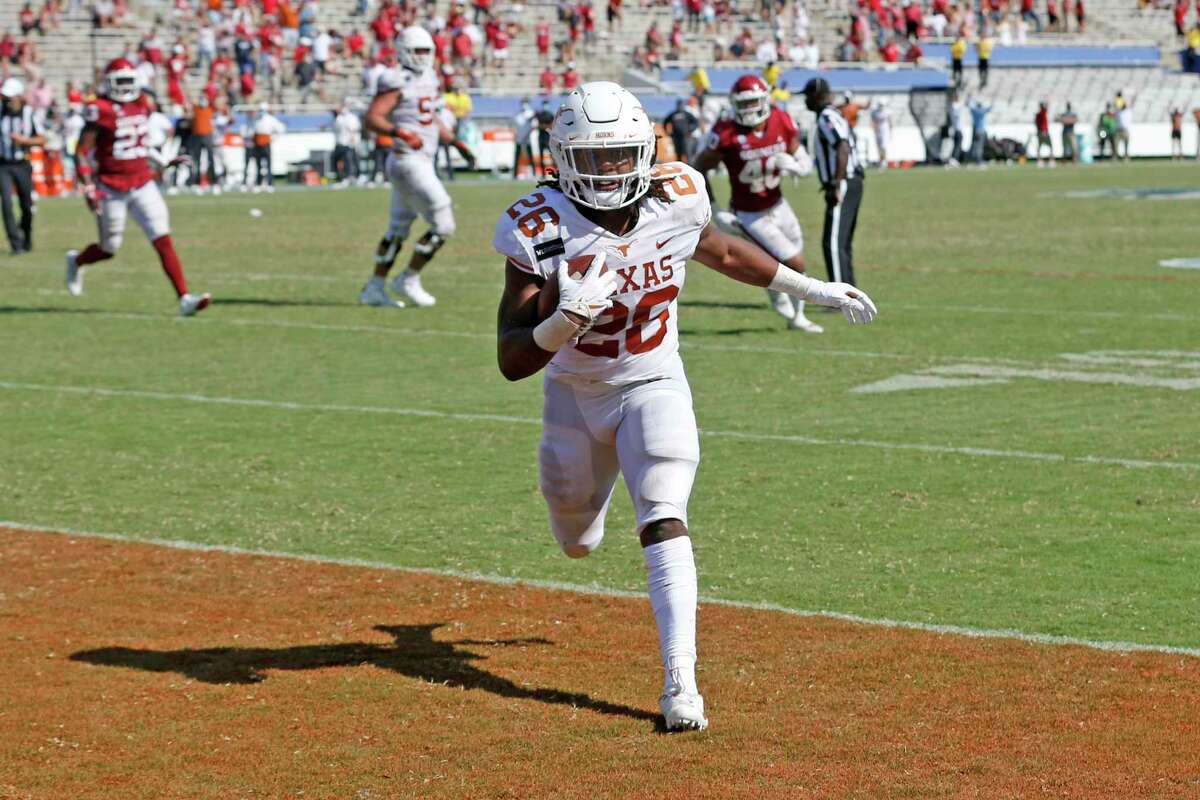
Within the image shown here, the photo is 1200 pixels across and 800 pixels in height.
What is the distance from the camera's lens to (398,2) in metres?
46.9

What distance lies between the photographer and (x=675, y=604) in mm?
5043

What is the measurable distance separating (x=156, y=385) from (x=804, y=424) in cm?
444

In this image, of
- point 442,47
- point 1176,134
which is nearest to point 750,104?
point 442,47

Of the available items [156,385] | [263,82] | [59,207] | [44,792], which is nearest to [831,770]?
[44,792]

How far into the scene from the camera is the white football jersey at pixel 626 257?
5172 millimetres

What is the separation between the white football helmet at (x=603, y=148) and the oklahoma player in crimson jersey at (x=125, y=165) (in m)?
10.1

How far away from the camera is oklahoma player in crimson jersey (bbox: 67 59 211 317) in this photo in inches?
581

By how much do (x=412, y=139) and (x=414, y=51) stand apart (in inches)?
30.7

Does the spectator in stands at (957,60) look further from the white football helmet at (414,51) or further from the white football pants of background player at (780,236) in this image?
the white football pants of background player at (780,236)

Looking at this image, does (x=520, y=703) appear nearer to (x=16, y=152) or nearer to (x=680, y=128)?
(x=16, y=152)

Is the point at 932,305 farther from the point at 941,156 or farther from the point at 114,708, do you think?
the point at 941,156

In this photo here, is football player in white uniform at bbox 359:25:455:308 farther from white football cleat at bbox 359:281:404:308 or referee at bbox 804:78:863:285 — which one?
referee at bbox 804:78:863:285

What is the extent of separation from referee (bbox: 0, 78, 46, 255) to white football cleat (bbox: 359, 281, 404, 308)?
6.51 m

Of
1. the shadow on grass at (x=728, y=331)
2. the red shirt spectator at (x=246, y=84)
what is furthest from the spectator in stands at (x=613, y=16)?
the shadow on grass at (x=728, y=331)
